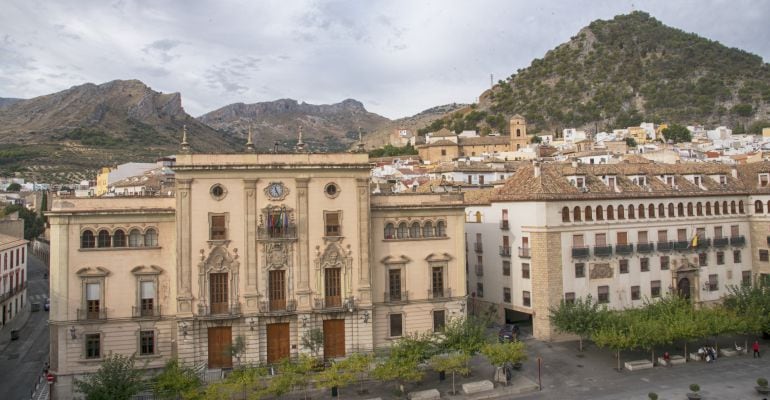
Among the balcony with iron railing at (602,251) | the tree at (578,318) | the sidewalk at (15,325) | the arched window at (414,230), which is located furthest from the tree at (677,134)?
the sidewalk at (15,325)

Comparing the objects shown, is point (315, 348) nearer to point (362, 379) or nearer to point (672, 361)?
point (362, 379)

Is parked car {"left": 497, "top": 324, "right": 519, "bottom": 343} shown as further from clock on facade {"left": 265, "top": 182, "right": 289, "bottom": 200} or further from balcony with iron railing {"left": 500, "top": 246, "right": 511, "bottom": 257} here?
clock on facade {"left": 265, "top": 182, "right": 289, "bottom": 200}

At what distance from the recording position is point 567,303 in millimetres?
39500

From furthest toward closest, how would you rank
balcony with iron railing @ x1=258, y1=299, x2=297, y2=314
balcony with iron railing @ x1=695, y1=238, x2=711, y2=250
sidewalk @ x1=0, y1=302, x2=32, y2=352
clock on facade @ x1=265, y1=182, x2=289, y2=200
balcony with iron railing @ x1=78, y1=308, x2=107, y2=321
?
balcony with iron railing @ x1=695, y1=238, x2=711, y2=250 < sidewalk @ x1=0, y1=302, x2=32, y2=352 < clock on facade @ x1=265, y1=182, x2=289, y2=200 < balcony with iron railing @ x1=258, y1=299, x2=297, y2=314 < balcony with iron railing @ x1=78, y1=308, x2=107, y2=321

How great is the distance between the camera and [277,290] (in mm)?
35062

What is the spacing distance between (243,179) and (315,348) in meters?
10.5

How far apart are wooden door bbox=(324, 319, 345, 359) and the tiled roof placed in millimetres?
16173

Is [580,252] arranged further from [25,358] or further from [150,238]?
[25,358]

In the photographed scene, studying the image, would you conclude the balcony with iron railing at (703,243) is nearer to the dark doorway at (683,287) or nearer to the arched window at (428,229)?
the dark doorway at (683,287)

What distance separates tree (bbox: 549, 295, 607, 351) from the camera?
3691 cm

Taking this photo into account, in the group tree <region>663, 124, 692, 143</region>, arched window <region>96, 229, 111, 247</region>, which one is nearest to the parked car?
arched window <region>96, 229, 111, 247</region>

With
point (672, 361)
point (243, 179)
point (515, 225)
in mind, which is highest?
point (243, 179)

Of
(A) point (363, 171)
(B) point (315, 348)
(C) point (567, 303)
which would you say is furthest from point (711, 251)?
(B) point (315, 348)

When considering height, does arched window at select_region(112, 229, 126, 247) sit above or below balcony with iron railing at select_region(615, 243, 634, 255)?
above
